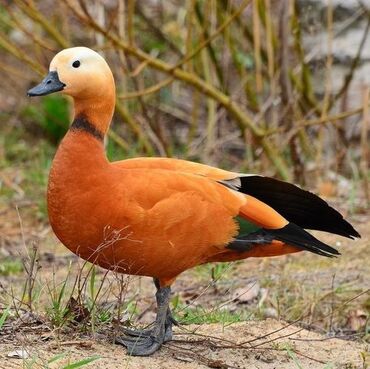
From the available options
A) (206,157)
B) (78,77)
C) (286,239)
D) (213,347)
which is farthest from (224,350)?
(206,157)

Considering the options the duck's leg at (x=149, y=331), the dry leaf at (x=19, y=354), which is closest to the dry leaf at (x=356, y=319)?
the duck's leg at (x=149, y=331)

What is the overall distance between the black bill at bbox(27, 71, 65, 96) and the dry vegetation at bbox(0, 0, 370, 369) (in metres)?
0.56

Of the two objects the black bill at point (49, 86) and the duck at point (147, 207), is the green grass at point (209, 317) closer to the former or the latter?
the duck at point (147, 207)

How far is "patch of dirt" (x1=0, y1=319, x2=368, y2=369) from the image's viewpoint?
3.55 meters

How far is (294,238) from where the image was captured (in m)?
3.95

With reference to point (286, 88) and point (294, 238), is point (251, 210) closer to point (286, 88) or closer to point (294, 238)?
point (294, 238)

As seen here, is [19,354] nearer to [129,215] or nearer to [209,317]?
[129,215]

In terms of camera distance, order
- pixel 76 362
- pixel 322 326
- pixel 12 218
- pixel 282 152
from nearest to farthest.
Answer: pixel 76 362 → pixel 322 326 → pixel 12 218 → pixel 282 152

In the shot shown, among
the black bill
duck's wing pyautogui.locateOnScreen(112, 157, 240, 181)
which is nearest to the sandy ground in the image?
duck's wing pyautogui.locateOnScreen(112, 157, 240, 181)

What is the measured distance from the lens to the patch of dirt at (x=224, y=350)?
355 cm

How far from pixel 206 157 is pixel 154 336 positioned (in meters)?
3.98

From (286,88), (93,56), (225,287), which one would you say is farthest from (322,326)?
(286,88)

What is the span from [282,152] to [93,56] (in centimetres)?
406

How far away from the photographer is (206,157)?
7738mm
